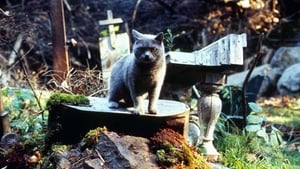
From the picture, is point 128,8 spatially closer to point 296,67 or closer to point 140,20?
point 140,20

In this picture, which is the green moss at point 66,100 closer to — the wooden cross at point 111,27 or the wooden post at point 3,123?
the wooden post at point 3,123

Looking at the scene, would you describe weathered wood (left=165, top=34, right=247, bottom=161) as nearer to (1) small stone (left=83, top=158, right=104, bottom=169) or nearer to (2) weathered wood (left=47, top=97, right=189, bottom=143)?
(2) weathered wood (left=47, top=97, right=189, bottom=143)

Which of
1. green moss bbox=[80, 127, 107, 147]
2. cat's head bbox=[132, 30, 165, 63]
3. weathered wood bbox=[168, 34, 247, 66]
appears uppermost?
cat's head bbox=[132, 30, 165, 63]

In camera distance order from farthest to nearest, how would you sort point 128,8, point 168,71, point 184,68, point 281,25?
point 281,25, point 128,8, point 168,71, point 184,68

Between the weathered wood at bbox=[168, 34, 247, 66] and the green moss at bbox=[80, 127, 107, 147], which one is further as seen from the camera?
the weathered wood at bbox=[168, 34, 247, 66]

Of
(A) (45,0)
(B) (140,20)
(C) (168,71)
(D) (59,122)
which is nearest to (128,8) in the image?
(B) (140,20)

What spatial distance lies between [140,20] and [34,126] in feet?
15.2

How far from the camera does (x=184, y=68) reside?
4258 millimetres

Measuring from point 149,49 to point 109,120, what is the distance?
65 cm

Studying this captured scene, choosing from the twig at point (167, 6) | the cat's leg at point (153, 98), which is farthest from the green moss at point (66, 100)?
the twig at point (167, 6)

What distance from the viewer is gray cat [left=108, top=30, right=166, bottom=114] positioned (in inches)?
122

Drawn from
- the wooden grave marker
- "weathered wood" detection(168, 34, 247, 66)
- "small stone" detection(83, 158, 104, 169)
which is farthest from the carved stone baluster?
the wooden grave marker

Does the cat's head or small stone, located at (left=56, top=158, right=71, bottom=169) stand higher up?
the cat's head

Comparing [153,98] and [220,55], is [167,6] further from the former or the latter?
[153,98]
